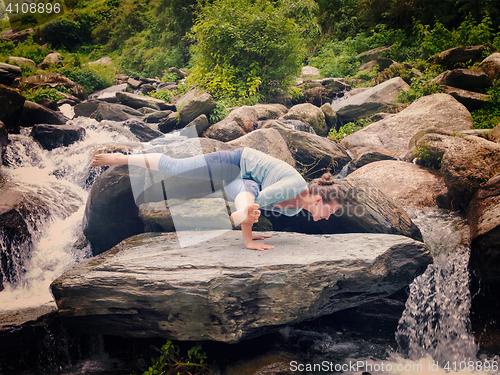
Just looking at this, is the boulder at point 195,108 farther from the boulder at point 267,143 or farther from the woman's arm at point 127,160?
the woman's arm at point 127,160

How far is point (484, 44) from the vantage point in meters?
8.47

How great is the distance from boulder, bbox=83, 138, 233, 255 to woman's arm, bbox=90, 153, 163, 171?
78cm

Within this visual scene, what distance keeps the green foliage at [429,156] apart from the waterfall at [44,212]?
5.94m

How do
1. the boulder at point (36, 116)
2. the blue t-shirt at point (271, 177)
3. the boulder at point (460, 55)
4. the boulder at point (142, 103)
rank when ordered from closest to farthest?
the blue t-shirt at point (271, 177) < the boulder at point (36, 116) < the boulder at point (460, 55) < the boulder at point (142, 103)

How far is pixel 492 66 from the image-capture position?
737 cm

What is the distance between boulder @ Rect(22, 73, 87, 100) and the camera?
975 centimetres

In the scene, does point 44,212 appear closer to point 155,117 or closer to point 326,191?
point 326,191

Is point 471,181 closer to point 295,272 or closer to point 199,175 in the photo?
point 295,272

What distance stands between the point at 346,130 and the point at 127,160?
6455 millimetres

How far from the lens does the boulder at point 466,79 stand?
7.18 metres

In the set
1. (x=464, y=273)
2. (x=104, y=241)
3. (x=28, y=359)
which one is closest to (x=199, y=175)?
(x=104, y=241)

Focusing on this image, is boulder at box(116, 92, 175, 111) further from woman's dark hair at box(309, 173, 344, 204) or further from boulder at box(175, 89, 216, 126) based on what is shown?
woman's dark hair at box(309, 173, 344, 204)

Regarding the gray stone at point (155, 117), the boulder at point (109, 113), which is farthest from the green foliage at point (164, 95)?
the boulder at point (109, 113)

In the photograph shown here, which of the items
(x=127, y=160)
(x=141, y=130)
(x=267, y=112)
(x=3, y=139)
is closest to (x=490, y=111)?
(x=267, y=112)
